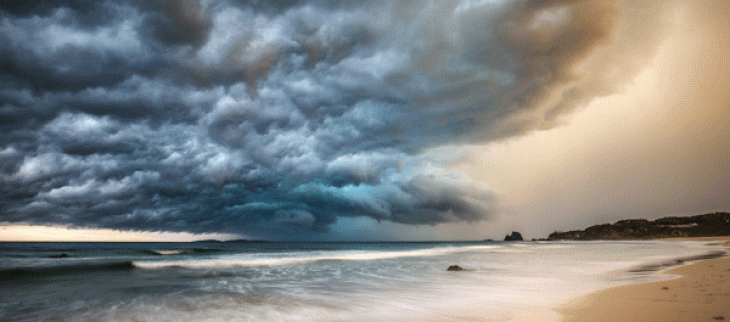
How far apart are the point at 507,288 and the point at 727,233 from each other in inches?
5021

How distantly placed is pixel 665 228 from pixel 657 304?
13500 cm

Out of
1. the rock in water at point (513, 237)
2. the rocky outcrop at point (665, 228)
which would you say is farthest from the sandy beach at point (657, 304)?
the rock in water at point (513, 237)

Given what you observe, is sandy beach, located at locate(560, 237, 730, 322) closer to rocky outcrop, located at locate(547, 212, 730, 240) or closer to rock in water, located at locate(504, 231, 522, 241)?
rocky outcrop, located at locate(547, 212, 730, 240)

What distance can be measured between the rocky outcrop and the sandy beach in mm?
123833

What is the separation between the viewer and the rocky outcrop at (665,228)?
99.4 metres

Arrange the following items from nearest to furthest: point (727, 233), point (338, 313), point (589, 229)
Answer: point (338, 313) → point (727, 233) → point (589, 229)

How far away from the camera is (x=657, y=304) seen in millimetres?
7043

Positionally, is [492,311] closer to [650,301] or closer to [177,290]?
[650,301]

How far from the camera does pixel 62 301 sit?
1099cm

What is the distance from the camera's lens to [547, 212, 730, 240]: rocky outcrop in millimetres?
99438

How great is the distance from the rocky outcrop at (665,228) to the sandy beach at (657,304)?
124 m

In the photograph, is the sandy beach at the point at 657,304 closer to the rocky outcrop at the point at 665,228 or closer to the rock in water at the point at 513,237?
the rocky outcrop at the point at 665,228

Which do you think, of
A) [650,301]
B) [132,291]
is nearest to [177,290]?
[132,291]

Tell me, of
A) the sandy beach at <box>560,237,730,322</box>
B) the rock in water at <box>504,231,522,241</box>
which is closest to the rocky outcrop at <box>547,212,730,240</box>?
the rock in water at <box>504,231,522,241</box>
